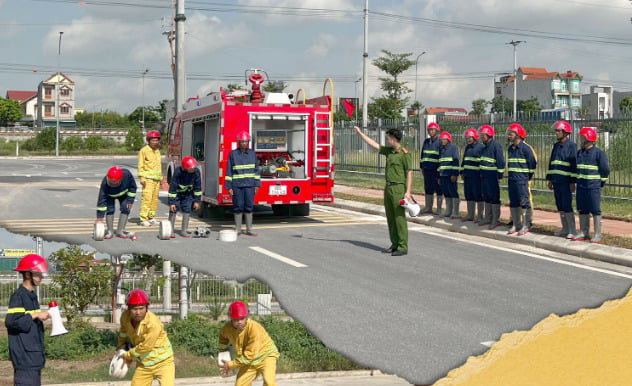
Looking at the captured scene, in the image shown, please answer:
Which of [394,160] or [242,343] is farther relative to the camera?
[394,160]

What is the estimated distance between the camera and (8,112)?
119562 mm

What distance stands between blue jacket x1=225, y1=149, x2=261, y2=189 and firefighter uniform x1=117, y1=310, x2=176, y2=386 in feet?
26.0

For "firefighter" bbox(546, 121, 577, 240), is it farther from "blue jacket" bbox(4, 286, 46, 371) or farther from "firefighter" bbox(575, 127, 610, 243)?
"blue jacket" bbox(4, 286, 46, 371)

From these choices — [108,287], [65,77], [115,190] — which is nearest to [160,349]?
[115,190]

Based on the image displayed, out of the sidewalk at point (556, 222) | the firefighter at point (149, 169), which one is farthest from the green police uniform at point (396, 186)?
the firefighter at point (149, 169)

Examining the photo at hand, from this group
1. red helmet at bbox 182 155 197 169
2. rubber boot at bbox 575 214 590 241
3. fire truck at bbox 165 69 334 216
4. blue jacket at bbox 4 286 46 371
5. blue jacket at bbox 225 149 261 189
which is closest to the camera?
blue jacket at bbox 4 286 46 371

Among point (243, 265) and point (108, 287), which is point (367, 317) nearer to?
point (243, 265)

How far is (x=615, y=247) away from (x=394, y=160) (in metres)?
3.79

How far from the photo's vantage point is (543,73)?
15738 centimetres

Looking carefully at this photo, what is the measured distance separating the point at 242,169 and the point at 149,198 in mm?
2331

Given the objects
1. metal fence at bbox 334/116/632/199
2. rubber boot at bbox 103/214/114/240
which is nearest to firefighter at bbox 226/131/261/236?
rubber boot at bbox 103/214/114/240

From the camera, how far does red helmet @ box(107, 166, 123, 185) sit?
506 inches

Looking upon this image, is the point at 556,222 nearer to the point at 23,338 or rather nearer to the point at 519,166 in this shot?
the point at 519,166

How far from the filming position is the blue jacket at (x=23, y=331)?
5.70 meters
